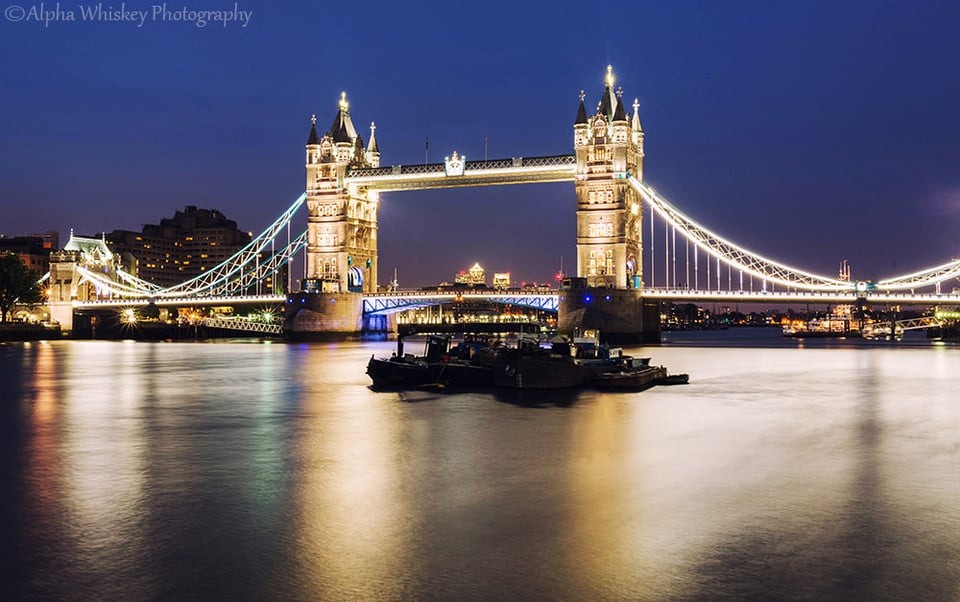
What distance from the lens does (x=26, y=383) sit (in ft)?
104

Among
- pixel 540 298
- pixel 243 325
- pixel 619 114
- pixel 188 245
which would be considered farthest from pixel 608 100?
pixel 188 245

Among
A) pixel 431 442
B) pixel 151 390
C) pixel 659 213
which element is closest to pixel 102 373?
pixel 151 390

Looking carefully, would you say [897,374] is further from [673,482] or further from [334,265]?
[334,265]

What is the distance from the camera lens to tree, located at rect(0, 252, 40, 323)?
78.1m

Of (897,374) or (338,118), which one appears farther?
(338,118)

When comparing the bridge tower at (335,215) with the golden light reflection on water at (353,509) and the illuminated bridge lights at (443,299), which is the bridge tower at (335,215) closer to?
the illuminated bridge lights at (443,299)

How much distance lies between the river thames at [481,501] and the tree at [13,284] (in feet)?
203

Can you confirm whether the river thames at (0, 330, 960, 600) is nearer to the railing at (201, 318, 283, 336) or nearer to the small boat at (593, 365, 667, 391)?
the small boat at (593, 365, 667, 391)

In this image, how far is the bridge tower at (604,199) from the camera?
6431cm

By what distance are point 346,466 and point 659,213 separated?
2223 inches

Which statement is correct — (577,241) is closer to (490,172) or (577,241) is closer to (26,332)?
(490,172)

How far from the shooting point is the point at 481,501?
11461mm

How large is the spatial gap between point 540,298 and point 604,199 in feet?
30.4

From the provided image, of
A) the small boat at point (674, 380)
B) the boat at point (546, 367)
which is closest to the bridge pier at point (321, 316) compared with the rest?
the boat at point (546, 367)
